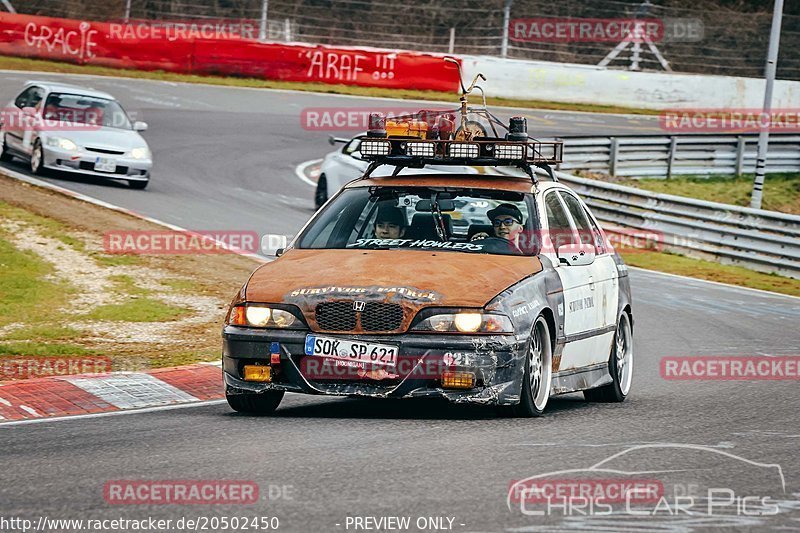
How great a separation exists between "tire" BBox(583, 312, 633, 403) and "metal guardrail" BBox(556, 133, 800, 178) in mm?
19652

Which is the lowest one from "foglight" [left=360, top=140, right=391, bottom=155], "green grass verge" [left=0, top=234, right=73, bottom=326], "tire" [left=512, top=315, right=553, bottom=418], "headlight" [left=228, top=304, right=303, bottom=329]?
"green grass verge" [left=0, top=234, right=73, bottom=326]

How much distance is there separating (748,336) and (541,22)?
31.7 m

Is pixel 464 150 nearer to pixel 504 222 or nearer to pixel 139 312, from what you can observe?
pixel 504 222

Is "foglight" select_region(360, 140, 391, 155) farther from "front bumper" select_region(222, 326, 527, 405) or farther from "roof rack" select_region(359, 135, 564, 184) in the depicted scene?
"front bumper" select_region(222, 326, 527, 405)

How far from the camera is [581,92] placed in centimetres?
4306

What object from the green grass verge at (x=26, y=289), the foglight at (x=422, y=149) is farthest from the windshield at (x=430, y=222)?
the green grass verge at (x=26, y=289)

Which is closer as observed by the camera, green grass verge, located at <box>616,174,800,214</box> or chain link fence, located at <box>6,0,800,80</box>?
green grass verge, located at <box>616,174,800,214</box>

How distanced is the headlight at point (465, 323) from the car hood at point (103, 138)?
1602cm

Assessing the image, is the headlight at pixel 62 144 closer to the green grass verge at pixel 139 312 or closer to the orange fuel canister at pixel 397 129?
the green grass verge at pixel 139 312

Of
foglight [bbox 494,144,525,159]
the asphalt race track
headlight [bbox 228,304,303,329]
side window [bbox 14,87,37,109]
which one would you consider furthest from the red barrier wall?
headlight [bbox 228,304,303,329]

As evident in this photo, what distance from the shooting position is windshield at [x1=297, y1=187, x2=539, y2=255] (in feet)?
31.2

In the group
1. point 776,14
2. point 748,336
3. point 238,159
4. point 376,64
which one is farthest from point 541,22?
point 748,336

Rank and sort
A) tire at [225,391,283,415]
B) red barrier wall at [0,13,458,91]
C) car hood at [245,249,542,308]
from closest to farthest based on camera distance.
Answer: car hood at [245,249,542,308] → tire at [225,391,283,415] → red barrier wall at [0,13,458,91]

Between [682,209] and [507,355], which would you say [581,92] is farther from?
[507,355]
